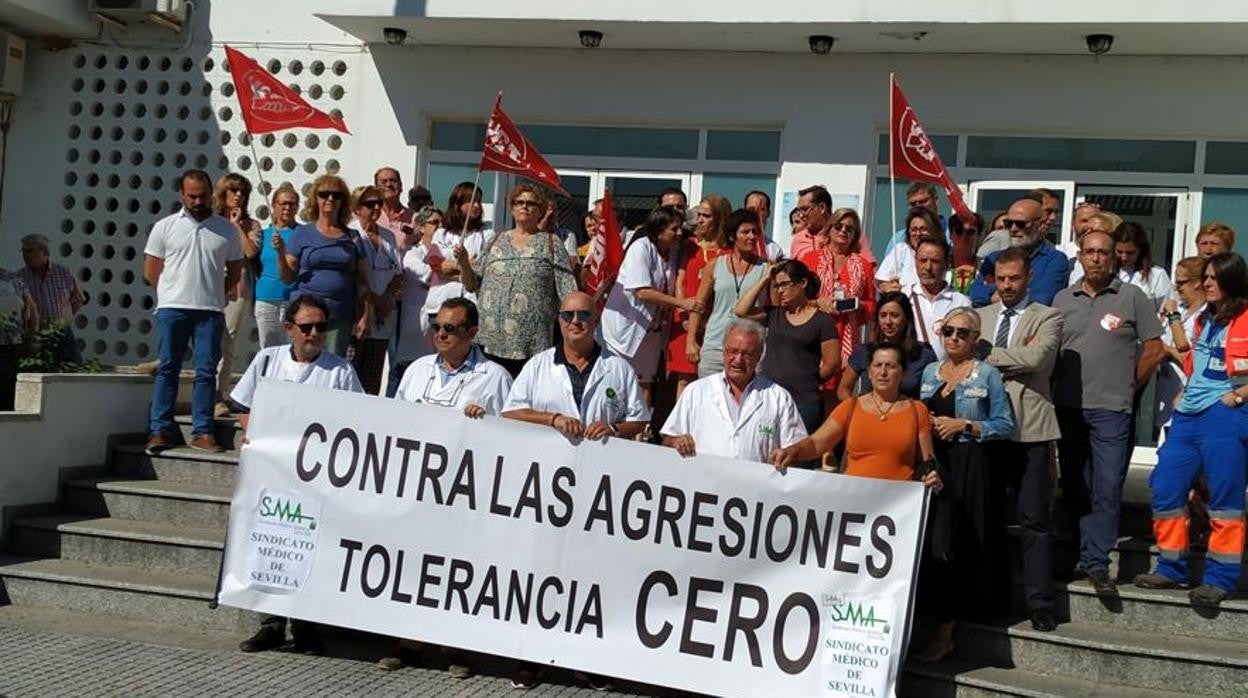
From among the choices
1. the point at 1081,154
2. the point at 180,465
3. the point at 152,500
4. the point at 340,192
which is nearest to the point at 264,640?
the point at 152,500

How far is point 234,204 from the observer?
961 cm

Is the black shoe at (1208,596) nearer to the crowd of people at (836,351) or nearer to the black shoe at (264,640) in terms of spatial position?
the crowd of people at (836,351)

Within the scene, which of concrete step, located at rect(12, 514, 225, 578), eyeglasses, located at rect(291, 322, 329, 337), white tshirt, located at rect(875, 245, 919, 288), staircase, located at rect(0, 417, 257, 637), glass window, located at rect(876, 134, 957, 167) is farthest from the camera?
glass window, located at rect(876, 134, 957, 167)

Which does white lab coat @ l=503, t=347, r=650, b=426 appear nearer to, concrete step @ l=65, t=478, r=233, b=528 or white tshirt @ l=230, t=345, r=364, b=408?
white tshirt @ l=230, t=345, r=364, b=408

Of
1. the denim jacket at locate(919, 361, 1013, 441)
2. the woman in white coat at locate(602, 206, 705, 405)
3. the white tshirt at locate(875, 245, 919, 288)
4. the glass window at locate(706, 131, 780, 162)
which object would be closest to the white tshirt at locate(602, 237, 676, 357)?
the woman in white coat at locate(602, 206, 705, 405)

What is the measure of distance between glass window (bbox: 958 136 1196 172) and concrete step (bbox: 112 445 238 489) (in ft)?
21.9

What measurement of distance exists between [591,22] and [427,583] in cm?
608

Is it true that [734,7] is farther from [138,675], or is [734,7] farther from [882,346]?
[138,675]

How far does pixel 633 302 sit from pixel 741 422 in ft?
7.06

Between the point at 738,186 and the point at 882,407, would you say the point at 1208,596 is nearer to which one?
the point at 882,407

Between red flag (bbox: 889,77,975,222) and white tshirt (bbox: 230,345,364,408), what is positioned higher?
red flag (bbox: 889,77,975,222)

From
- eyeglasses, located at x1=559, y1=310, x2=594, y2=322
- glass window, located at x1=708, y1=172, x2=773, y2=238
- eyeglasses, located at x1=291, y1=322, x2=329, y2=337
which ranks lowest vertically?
eyeglasses, located at x1=291, y1=322, x2=329, y2=337

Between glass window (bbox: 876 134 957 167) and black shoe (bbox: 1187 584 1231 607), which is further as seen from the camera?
glass window (bbox: 876 134 957 167)

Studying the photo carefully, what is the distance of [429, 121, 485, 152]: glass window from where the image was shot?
42.7 feet
